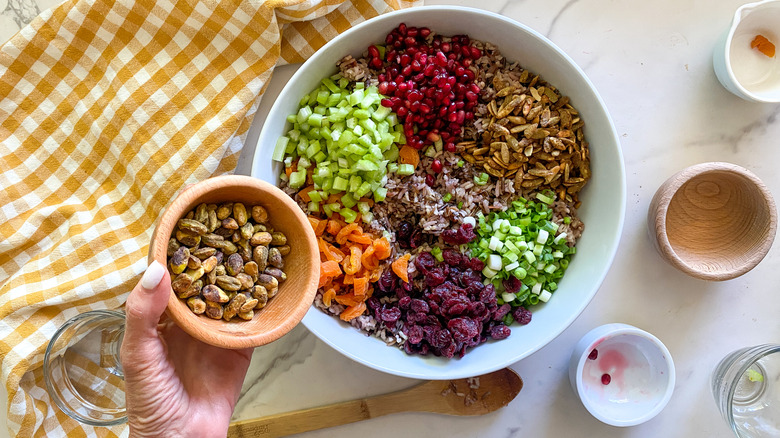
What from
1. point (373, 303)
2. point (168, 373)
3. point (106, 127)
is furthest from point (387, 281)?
point (106, 127)

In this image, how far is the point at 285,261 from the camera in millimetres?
1340

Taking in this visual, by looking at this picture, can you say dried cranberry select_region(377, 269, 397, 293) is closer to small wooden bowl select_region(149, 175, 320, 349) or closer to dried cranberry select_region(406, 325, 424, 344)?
dried cranberry select_region(406, 325, 424, 344)

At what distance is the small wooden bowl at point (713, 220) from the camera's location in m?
1.55

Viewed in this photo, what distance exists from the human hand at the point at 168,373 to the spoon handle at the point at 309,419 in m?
0.27

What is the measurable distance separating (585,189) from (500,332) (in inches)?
17.6

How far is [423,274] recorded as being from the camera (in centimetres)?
156

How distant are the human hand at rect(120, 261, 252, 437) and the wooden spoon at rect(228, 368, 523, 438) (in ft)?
0.94

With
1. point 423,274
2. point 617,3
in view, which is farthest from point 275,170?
point 617,3

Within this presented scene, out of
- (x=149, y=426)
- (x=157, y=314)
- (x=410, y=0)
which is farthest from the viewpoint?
(x=410, y=0)

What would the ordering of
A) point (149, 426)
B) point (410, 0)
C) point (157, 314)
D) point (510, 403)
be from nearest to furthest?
point (157, 314) → point (149, 426) → point (410, 0) → point (510, 403)

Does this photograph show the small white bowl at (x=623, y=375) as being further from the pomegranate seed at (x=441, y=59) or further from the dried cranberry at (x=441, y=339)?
the pomegranate seed at (x=441, y=59)

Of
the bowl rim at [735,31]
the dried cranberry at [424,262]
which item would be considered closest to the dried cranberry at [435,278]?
the dried cranberry at [424,262]

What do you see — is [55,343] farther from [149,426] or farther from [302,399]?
[302,399]

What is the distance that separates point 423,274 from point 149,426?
736 millimetres
